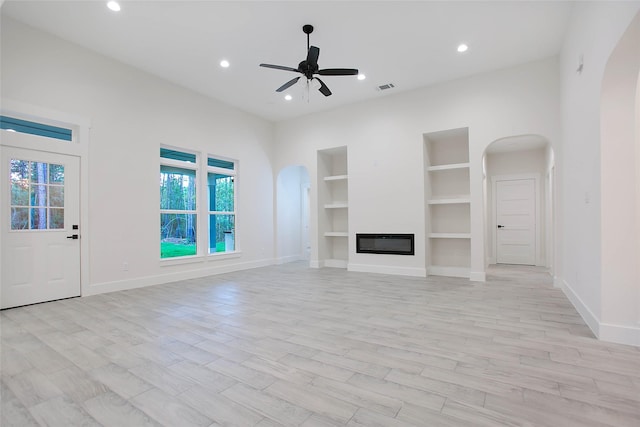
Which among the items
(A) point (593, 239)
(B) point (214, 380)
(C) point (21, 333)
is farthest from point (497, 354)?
(C) point (21, 333)

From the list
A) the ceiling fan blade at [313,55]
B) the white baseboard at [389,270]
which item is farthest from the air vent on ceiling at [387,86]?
the white baseboard at [389,270]

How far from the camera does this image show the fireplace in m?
6.01

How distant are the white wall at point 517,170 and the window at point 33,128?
28.5ft

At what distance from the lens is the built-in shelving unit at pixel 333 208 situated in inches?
286

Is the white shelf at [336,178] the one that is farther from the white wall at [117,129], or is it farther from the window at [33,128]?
the window at [33,128]

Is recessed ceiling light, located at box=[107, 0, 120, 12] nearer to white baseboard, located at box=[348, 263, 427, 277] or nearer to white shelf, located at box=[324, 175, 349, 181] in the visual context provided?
white shelf, located at box=[324, 175, 349, 181]

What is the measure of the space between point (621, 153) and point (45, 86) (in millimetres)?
6562

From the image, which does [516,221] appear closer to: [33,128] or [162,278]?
[162,278]

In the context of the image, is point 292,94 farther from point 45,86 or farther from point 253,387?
point 253,387

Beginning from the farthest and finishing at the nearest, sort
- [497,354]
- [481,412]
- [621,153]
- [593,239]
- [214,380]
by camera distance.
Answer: [593,239] → [621,153] → [497,354] → [214,380] → [481,412]

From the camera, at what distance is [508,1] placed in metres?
3.60

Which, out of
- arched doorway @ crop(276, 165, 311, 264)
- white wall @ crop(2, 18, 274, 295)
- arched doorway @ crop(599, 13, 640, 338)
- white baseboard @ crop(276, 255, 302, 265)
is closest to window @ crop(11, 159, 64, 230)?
white wall @ crop(2, 18, 274, 295)

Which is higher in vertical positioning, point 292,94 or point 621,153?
point 292,94

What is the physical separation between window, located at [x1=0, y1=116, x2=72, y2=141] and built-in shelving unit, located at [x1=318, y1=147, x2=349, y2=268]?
4.67 meters
